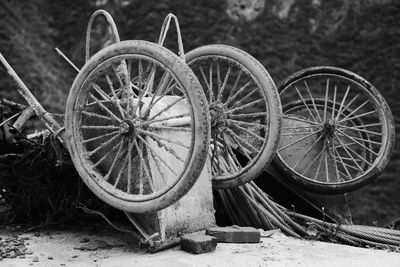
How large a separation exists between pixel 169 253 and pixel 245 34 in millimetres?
9611

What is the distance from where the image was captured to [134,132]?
11.0ft

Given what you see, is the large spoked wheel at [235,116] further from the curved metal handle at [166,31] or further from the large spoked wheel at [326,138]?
the large spoked wheel at [326,138]

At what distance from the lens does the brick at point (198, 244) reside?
3342mm

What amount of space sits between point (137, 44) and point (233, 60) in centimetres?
98

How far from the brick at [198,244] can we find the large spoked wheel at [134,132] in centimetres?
34

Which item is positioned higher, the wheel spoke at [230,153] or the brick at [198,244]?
the wheel spoke at [230,153]

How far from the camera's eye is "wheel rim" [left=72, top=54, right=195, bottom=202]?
3277mm

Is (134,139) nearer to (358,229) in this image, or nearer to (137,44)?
(137,44)

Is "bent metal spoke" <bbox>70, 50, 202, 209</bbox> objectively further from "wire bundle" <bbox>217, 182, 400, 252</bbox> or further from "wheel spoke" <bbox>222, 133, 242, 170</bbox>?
"wire bundle" <bbox>217, 182, 400, 252</bbox>

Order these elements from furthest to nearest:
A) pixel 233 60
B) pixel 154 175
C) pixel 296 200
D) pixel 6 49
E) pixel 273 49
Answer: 1. pixel 6 49
2. pixel 273 49
3. pixel 296 200
4. pixel 233 60
5. pixel 154 175

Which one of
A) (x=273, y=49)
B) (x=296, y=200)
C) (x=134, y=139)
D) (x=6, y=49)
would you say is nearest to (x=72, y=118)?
(x=134, y=139)

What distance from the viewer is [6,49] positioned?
1296 centimetres

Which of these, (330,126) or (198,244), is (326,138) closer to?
(330,126)

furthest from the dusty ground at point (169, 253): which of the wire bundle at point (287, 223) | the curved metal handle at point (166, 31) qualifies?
the curved metal handle at point (166, 31)
